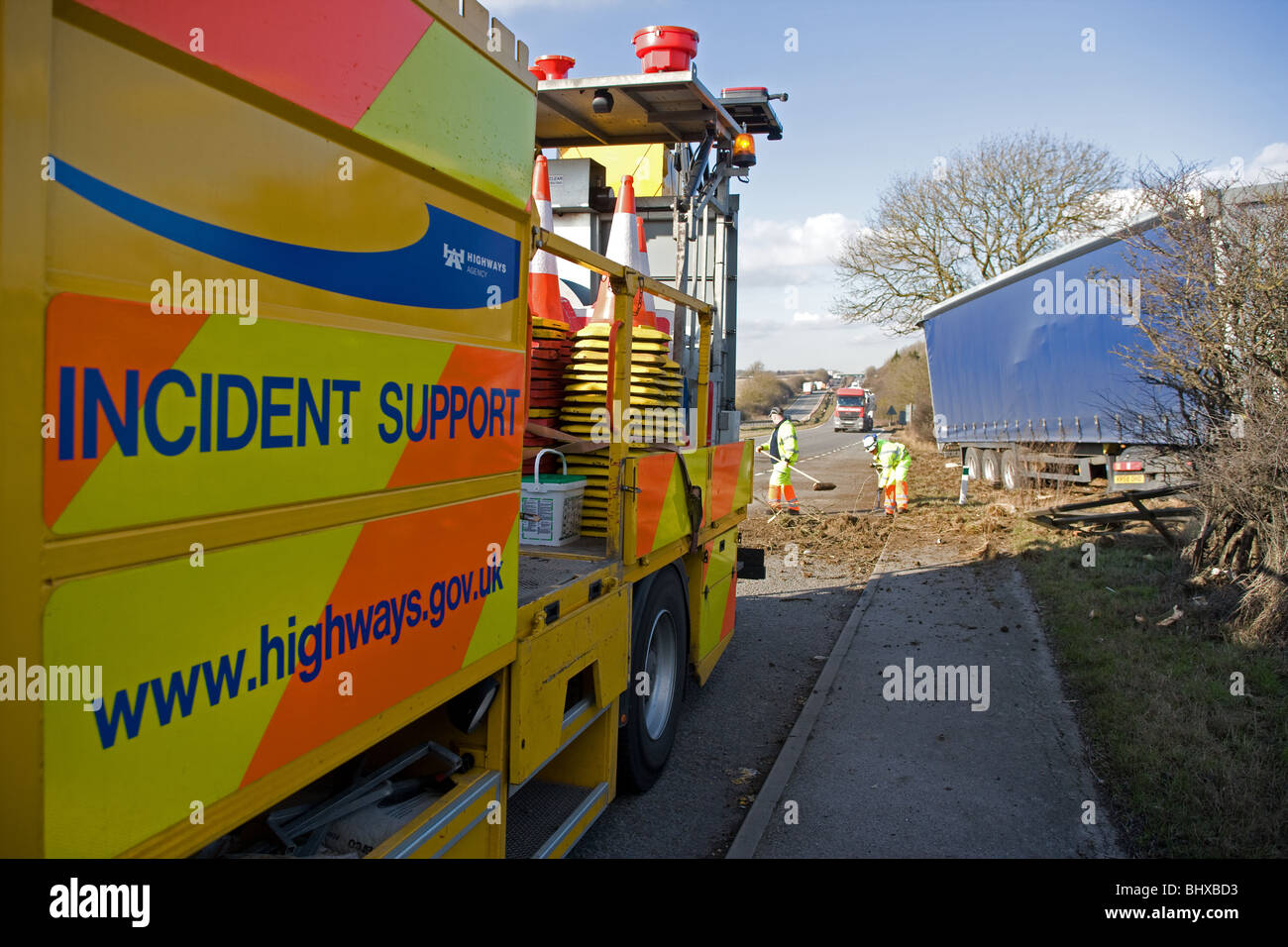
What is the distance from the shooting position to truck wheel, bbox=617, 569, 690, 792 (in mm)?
4619

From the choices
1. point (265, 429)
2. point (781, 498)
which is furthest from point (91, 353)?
point (781, 498)

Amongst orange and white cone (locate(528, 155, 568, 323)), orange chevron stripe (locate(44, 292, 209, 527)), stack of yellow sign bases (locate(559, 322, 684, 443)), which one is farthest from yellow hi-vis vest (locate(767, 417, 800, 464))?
orange chevron stripe (locate(44, 292, 209, 527))

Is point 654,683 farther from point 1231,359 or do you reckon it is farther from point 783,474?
point 783,474

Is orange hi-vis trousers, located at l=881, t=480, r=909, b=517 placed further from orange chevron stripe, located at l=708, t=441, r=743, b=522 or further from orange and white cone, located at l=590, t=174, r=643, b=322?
orange and white cone, located at l=590, t=174, r=643, b=322

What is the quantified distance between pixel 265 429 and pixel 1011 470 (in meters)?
17.1

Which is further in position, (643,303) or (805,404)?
(805,404)

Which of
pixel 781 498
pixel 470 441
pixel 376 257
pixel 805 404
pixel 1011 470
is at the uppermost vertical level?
pixel 805 404

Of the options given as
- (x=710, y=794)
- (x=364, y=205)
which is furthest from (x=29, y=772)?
(x=710, y=794)

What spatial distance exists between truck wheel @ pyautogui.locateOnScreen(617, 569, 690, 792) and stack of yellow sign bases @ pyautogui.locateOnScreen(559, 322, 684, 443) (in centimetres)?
88

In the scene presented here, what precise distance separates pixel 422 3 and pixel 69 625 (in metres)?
1.86

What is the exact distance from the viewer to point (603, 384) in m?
4.71

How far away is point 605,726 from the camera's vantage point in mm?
4199

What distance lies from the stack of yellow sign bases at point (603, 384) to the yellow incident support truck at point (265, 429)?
134cm
